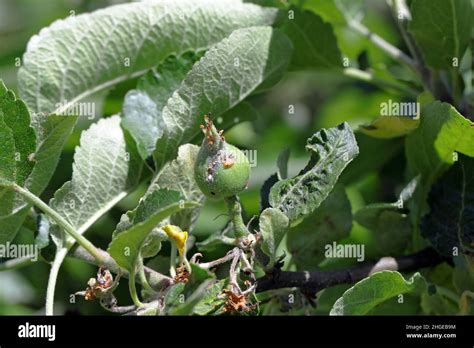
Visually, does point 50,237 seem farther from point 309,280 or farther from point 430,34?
point 430,34

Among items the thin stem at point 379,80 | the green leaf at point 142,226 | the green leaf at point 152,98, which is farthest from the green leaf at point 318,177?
the thin stem at point 379,80

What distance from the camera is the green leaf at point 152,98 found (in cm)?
118

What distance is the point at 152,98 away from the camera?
1191mm

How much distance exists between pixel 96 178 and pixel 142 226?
0.27 m

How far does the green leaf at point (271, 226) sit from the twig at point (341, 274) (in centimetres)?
7

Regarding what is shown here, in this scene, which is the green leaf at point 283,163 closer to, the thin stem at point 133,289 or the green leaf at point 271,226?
the green leaf at point 271,226

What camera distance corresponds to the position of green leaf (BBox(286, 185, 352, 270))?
1241 millimetres

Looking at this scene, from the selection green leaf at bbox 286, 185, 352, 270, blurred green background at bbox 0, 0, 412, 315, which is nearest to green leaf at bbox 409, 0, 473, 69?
blurred green background at bbox 0, 0, 412, 315

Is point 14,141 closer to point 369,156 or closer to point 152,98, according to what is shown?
point 152,98

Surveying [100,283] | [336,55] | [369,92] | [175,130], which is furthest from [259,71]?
[369,92]

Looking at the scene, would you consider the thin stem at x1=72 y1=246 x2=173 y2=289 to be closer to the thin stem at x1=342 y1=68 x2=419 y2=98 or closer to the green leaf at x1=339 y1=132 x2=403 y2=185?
the green leaf at x1=339 y1=132 x2=403 y2=185

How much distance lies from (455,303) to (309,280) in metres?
0.25

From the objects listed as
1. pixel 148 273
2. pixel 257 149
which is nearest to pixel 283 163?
pixel 148 273
